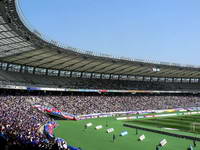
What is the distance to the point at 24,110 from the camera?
47281 millimetres

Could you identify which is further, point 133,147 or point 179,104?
point 179,104

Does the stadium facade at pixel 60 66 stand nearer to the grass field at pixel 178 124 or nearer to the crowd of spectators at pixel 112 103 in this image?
the crowd of spectators at pixel 112 103

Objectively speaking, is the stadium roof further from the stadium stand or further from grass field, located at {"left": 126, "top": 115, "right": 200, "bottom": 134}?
grass field, located at {"left": 126, "top": 115, "right": 200, "bottom": 134}

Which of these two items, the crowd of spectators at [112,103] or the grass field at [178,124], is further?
the crowd of spectators at [112,103]

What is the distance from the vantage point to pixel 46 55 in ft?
184

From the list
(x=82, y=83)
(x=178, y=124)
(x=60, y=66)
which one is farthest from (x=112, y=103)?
(x=178, y=124)

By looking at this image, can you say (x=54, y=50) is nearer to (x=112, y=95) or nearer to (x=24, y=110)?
(x=24, y=110)

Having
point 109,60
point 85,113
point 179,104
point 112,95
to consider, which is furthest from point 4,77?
point 179,104

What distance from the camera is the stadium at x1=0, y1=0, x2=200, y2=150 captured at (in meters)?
33.4

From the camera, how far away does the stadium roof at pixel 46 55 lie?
35188 millimetres

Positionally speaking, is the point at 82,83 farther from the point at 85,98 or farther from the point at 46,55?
the point at 46,55

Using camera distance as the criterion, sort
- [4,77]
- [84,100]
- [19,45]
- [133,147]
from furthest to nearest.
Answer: [84,100] < [4,77] < [19,45] < [133,147]

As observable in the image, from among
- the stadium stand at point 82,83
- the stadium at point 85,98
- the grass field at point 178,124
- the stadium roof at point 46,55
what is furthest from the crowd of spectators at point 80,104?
the grass field at point 178,124

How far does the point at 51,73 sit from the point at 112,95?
2059cm
